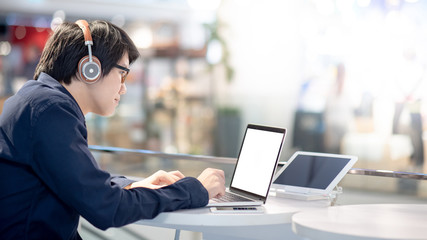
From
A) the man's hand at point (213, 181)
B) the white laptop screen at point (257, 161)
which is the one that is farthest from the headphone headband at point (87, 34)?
the white laptop screen at point (257, 161)

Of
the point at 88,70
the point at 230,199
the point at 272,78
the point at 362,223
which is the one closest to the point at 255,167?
the point at 230,199

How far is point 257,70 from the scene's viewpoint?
5098 mm

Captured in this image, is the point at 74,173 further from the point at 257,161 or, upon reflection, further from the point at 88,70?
the point at 257,161

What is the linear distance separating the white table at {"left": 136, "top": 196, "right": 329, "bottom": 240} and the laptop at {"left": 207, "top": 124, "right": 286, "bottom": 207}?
6 cm

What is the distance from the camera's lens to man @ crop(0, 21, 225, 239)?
4.31 feet

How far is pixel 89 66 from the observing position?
151cm

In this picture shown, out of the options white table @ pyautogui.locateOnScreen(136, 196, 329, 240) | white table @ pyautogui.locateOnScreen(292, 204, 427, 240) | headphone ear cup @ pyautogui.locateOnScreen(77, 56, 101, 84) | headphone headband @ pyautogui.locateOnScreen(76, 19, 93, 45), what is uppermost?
headphone headband @ pyautogui.locateOnScreen(76, 19, 93, 45)

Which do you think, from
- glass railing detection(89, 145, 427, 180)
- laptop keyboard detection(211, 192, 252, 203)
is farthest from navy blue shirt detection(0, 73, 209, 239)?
glass railing detection(89, 145, 427, 180)

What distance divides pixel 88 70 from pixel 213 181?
50 centimetres

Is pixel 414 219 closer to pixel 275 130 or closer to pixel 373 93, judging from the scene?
pixel 275 130

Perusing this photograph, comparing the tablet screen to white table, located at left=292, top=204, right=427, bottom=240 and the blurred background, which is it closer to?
white table, located at left=292, top=204, right=427, bottom=240

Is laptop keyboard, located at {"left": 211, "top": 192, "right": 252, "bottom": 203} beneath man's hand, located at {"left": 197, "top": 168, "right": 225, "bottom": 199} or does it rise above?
beneath

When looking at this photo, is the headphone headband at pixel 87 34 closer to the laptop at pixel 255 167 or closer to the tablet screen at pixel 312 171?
the laptop at pixel 255 167

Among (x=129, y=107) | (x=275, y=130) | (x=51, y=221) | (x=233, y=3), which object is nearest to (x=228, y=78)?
(x=233, y=3)
